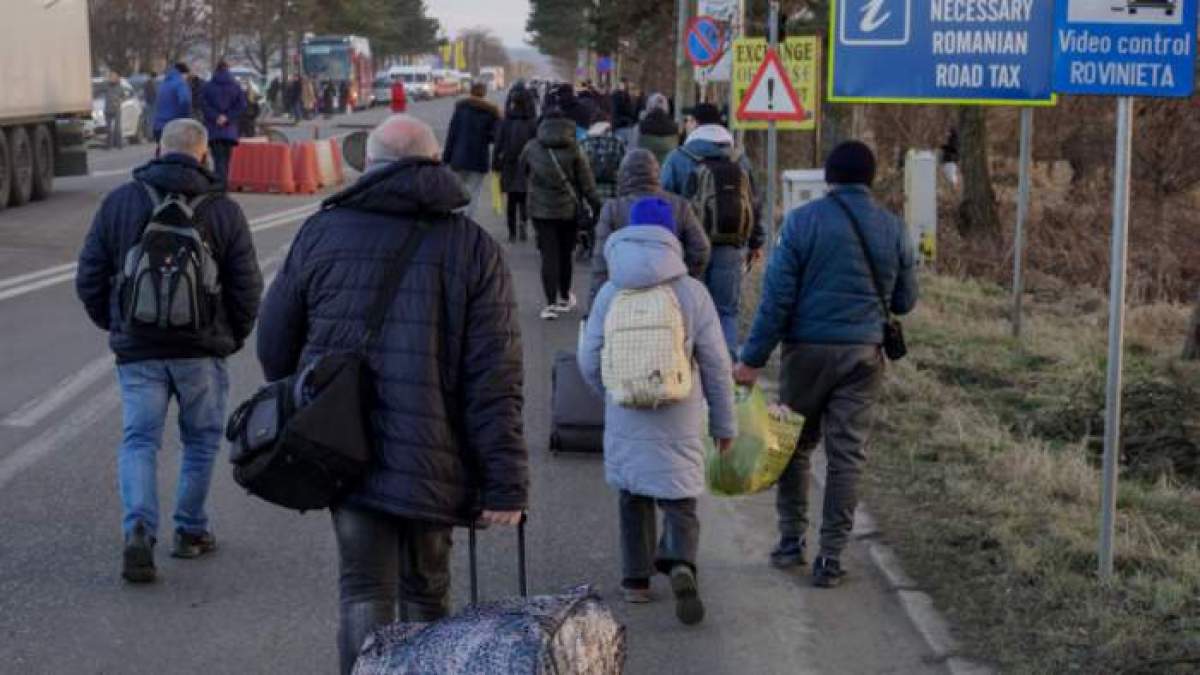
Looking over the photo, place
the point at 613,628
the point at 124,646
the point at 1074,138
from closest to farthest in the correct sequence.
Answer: the point at 613,628
the point at 124,646
the point at 1074,138

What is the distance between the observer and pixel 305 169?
29188 millimetres

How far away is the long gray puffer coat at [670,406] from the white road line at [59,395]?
188 inches

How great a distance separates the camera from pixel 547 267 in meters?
14.8

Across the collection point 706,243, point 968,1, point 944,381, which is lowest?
point 944,381

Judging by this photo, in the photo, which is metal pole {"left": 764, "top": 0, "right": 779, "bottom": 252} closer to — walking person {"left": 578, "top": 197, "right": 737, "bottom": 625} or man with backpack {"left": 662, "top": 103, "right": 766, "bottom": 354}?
man with backpack {"left": 662, "top": 103, "right": 766, "bottom": 354}

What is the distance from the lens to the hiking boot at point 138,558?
6965 mm

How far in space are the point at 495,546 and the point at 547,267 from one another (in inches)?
284

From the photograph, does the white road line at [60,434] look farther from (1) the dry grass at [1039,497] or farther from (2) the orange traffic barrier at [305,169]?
(2) the orange traffic barrier at [305,169]

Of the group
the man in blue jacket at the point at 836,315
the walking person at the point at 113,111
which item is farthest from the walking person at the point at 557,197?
the walking person at the point at 113,111

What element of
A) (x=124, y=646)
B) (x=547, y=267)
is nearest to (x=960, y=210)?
(x=547, y=267)

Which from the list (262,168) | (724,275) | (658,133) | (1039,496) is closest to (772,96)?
(658,133)

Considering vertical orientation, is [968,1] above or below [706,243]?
above

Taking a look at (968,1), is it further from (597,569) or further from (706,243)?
(597,569)

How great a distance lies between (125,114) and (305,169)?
15538 millimetres
